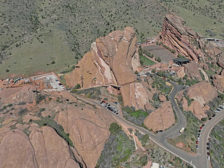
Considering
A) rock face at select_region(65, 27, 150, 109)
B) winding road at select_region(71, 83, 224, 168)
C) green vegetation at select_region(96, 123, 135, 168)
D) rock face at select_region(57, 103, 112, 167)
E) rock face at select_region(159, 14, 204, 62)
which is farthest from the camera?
rock face at select_region(159, 14, 204, 62)

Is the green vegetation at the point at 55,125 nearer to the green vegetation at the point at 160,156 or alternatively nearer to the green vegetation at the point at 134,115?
the green vegetation at the point at 160,156

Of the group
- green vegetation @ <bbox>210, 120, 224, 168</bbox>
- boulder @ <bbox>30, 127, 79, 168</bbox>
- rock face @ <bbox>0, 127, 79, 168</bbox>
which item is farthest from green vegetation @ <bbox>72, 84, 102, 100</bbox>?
green vegetation @ <bbox>210, 120, 224, 168</bbox>

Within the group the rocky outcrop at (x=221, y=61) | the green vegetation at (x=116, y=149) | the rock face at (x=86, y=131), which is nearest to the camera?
the rock face at (x=86, y=131)

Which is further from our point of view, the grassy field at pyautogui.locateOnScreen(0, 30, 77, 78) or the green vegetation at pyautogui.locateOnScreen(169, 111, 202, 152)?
the grassy field at pyautogui.locateOnScreen(0, 30, 77, 78)

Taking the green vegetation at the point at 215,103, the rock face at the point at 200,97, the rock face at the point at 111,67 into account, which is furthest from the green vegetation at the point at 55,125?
the green vegetation at the point at 215,103

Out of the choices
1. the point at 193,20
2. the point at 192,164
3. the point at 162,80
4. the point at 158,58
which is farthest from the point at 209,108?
the point at 193,20

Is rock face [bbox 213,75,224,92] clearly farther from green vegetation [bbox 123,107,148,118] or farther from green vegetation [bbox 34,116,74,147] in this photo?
green vegetation [bbox 34,116,74,147]
